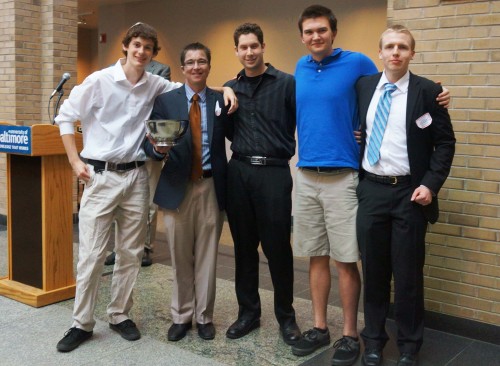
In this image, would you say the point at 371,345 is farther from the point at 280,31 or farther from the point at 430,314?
the point at 280,31

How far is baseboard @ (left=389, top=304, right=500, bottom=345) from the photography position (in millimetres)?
3611

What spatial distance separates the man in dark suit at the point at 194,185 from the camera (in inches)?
135

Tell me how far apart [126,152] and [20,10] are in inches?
157

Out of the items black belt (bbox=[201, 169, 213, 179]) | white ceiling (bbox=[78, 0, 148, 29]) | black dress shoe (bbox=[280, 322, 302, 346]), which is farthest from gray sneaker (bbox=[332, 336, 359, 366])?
white ceiling (bbox=[78, 0, 148, 29])

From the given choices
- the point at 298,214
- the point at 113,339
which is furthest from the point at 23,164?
the point at 298,214

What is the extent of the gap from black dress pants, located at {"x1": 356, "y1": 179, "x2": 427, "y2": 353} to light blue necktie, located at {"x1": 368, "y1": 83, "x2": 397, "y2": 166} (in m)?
0.17

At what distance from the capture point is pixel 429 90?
3.02 meters

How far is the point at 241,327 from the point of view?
12.0 ft

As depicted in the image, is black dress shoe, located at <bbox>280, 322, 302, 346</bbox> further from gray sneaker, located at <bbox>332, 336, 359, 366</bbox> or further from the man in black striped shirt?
gray sneaker, located at <bbox>332, 336, 359, 366</bbox>

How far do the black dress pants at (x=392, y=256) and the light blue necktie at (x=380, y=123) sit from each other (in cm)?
17

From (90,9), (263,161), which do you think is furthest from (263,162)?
(90,9)

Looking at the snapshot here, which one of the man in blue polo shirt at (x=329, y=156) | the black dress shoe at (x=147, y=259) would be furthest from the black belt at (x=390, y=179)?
the black dress shoe at (x=147, y=259)

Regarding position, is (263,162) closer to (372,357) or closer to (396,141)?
(396,141)

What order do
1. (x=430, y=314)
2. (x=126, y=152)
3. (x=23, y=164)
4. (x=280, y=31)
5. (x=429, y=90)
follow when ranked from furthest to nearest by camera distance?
(x=280, y=31) → (x=23, y=164) → (x=430, y=314) → (x=126, y=152) → (x=429, y=90)
